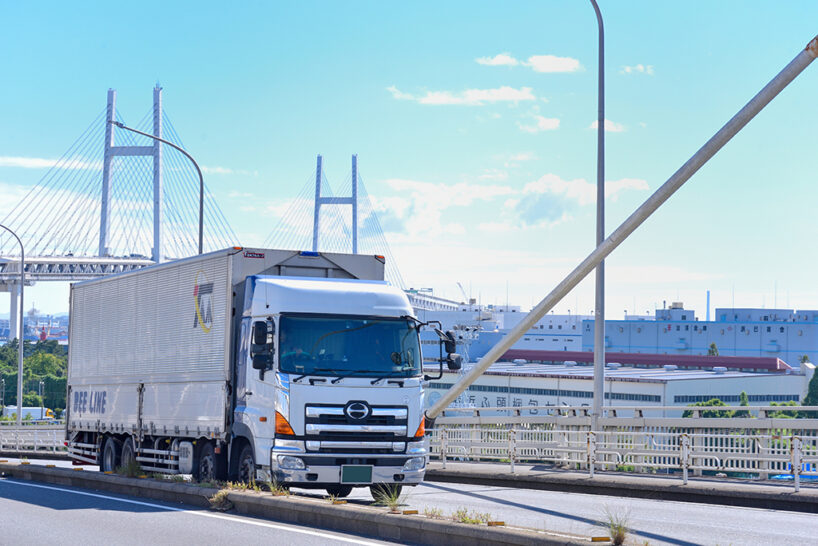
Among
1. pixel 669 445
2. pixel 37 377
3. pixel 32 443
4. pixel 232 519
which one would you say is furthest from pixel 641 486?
pixel 37 377

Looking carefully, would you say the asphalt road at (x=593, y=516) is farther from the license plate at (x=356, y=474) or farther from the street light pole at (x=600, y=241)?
the street light pole at (x=600, y=241)

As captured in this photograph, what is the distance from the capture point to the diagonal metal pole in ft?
48.8

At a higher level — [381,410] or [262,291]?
[262,291]

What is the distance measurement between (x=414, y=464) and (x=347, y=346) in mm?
1775

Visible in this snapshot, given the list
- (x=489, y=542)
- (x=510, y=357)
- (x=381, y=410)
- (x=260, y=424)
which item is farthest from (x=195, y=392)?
(x=510, y=357)

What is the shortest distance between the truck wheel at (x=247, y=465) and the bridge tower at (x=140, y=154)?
61936 mm

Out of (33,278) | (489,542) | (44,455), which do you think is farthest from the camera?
(33,278)

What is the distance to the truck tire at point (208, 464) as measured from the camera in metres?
15.0

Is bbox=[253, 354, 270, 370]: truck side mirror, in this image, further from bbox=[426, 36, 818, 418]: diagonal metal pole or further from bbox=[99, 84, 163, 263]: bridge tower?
bbox=[99, 84, 163, 263]: bridge tower

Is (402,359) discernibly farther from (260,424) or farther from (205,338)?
(205,338)

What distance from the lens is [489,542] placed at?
9141 mm

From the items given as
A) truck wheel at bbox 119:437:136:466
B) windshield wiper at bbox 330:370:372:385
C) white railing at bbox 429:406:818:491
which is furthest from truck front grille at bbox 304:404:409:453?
truck wheel at bbox 119:437:136:466

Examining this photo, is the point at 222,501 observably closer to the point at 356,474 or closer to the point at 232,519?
the point at 232,519

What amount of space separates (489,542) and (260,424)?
16.8 feet
